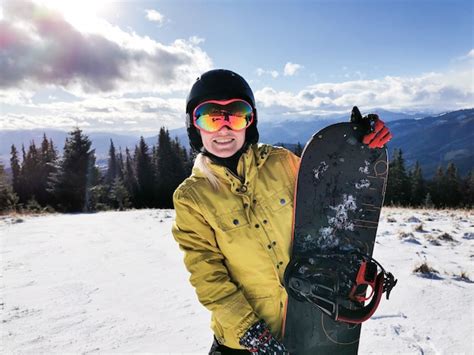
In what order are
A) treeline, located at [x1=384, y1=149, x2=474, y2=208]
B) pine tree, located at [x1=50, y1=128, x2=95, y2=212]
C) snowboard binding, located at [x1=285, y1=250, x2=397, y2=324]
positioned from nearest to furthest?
1. snowboard binding, located at [x1=285, y1=250, x2=397, y2=324]
2. pine tree, located at [x1=50, y1=128, x2=95, y2=212]
3. treeline, located at [x1=384, y1=149, x2=474, y2=208]

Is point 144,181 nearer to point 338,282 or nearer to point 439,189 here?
point 439,189

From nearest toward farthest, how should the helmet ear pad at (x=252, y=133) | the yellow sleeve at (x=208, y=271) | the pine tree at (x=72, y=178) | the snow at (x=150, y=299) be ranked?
Result: the yellow sleeve at (x=208, y=271) → the helmet ear pad at (x=252, y=133) → the snow at (x=150, y=299) → the pine tree at (x=72, y=178)

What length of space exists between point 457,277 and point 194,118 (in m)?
3.91

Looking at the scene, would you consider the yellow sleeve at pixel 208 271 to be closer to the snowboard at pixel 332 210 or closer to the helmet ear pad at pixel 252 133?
the snowboard at pixel 332 210

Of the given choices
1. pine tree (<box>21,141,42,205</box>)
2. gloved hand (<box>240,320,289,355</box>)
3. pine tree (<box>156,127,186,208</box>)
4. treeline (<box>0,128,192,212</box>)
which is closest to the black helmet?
gloved hand (<box>240,320,289,355</box>)

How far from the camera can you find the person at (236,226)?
1.83m

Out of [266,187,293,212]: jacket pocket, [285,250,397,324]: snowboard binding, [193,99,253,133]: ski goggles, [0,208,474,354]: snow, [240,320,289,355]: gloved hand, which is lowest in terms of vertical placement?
[0,208,474,354]: snow

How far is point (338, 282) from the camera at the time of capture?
181cm

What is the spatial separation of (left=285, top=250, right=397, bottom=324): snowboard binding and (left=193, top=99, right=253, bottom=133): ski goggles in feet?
3.15

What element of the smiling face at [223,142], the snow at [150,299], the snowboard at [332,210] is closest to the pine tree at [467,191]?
the snow at [150,299]

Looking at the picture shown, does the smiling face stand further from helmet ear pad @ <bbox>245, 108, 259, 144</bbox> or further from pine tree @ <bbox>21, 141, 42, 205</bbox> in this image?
pine tree @ <bbox>21, 141, 42, 205</bbox>

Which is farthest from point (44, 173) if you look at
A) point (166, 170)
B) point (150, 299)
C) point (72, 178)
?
point (150, 299)

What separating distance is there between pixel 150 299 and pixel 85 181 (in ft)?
75.3

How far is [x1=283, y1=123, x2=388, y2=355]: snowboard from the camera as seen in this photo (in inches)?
78.4
